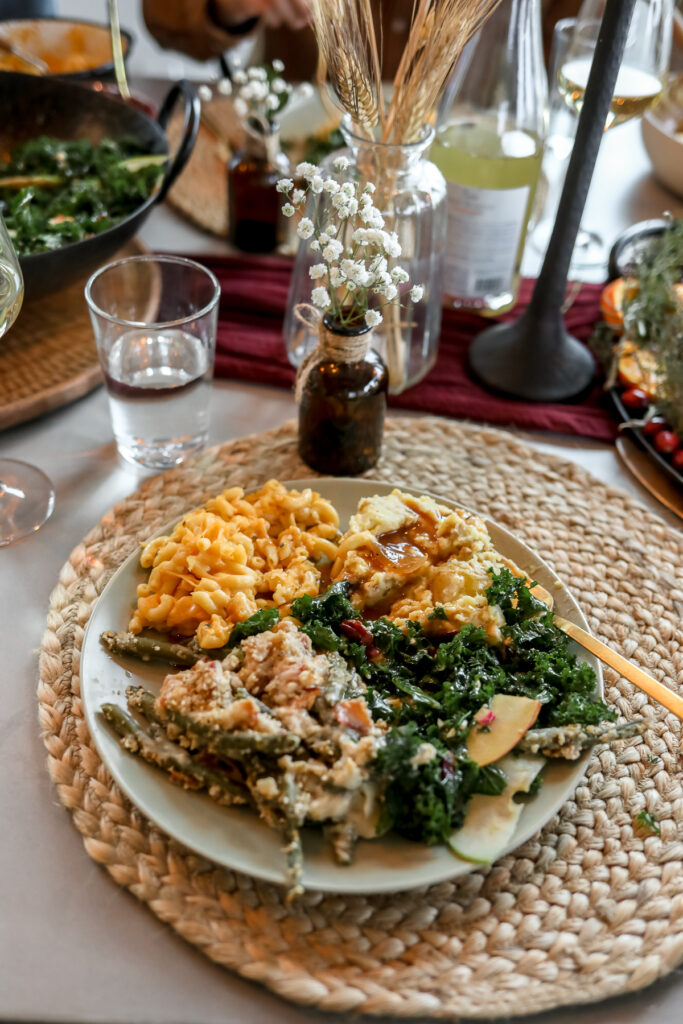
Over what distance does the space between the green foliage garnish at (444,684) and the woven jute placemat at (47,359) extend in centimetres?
86

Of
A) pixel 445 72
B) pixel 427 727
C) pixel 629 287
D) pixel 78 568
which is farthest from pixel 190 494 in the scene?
pixel 629 287

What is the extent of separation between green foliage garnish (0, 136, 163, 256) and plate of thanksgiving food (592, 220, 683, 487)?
1.13m

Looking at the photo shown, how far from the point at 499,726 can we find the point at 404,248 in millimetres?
1056

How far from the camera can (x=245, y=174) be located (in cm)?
226

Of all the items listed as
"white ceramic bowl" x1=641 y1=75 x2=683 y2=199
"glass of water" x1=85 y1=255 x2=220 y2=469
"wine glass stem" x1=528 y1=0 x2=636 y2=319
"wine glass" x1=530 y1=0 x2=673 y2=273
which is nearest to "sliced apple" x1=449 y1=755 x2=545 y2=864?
"glass of water" x1=85 y1=255 x2=220 y2=469

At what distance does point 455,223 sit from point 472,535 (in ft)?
3.07

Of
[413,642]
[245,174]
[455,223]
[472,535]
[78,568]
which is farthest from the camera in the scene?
[245,174]

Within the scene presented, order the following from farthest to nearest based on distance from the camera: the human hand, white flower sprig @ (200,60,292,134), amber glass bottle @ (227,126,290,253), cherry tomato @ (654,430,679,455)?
the human hand
amber glass bottle @ (227,126,290,253)
white flower sprig @ (200,60,292,134)
cherry tomato @ (654,430,679,455)

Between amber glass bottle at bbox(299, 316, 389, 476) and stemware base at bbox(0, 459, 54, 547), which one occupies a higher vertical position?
amber glass bottle at bbox(299, 316, 389, 476)

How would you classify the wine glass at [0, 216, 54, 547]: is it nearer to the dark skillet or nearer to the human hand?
the dark skillet

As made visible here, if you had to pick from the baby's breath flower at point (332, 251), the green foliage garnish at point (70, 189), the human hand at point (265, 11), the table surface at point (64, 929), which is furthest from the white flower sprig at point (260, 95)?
the table surface at point (64, 929)

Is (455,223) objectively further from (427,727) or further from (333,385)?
(427,727)

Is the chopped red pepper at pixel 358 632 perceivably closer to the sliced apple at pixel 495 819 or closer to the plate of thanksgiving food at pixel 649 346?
the sliced apple at pixel 495 819

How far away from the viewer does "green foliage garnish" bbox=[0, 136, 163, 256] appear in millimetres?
1871
